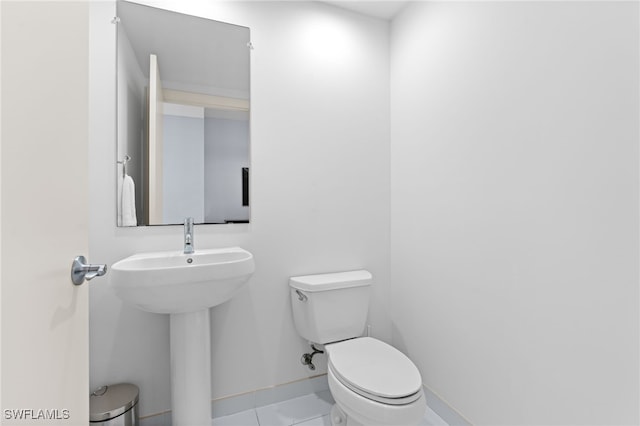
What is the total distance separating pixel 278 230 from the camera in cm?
177

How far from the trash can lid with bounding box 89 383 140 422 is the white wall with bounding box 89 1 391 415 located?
0.06 metres

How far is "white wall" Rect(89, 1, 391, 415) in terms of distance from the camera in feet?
4.81

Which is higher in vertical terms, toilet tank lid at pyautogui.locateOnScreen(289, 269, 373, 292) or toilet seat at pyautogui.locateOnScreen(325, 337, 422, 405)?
toilet tank lid at pyautogui.locateOnScreen(289, 269, 373, 292)

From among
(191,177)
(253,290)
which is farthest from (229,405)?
(191,177)

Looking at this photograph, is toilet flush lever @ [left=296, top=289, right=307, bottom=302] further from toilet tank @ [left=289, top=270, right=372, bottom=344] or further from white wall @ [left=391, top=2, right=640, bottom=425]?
white wall @ [left=391, top=2, right=640, bottom=425]

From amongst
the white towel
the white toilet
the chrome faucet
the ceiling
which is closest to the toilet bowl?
the white toilet

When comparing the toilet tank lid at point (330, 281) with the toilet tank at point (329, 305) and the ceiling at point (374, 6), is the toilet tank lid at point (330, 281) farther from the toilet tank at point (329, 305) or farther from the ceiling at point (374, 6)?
the ceiling at point (374, 6)

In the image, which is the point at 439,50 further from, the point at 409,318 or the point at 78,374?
the point at 78,374

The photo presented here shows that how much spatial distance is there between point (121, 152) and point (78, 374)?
44.6 inches

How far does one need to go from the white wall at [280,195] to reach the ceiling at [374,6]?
0.05 metres

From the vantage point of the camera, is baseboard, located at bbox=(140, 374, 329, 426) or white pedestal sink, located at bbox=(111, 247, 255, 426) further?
baseboard, located at bbox=(140, 374, 329, 426)

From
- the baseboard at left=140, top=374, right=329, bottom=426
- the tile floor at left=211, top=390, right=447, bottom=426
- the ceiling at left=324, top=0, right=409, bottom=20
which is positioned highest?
the ceiling at left=324, top=0, right=409, bottom=20

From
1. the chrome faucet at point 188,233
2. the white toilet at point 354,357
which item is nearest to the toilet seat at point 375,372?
the white toilet at point 354,357

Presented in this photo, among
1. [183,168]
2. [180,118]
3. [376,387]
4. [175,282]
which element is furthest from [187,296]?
[180,118]
